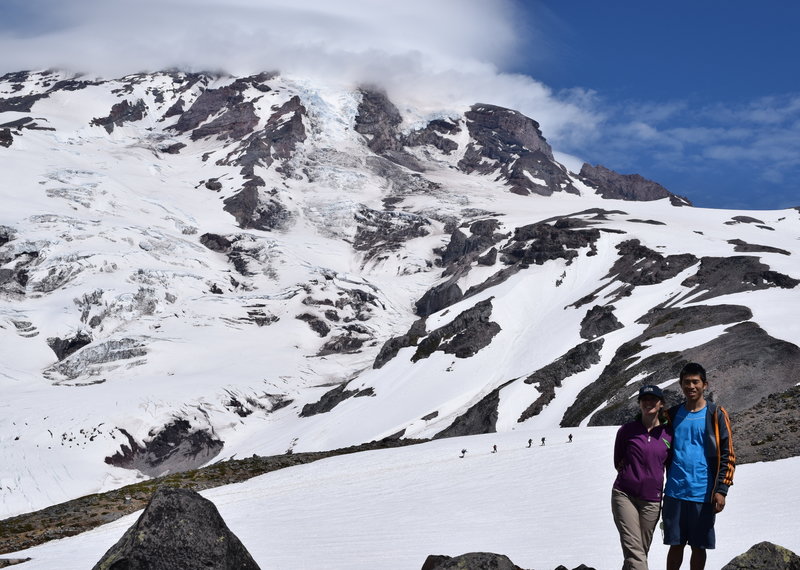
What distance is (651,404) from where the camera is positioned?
483 inches

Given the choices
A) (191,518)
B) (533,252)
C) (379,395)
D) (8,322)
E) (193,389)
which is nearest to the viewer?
(191,518)

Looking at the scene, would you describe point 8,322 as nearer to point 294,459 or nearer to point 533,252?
point 533,252

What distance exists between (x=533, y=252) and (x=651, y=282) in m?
46.5

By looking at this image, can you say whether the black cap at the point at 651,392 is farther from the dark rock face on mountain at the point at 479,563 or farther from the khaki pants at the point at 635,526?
the dark rock face on mountain at the point at 479,563

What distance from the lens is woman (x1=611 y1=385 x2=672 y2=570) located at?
12.2 metres

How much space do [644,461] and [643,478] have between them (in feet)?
0.89

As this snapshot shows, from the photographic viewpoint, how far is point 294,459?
53938 mm

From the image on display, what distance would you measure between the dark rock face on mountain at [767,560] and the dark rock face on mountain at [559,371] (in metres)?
72.3

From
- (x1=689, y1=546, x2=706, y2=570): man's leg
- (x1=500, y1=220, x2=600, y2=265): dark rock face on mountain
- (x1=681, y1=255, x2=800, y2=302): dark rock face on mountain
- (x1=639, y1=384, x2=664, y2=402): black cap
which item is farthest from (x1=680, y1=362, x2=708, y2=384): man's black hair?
(x1=500, y1=220, x2=600, y2=265): dark rock face on mountain

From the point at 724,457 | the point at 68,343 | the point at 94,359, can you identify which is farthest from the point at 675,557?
the point at 68,343

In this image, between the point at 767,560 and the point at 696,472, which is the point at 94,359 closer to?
the point at 696,472

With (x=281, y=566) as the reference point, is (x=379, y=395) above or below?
above

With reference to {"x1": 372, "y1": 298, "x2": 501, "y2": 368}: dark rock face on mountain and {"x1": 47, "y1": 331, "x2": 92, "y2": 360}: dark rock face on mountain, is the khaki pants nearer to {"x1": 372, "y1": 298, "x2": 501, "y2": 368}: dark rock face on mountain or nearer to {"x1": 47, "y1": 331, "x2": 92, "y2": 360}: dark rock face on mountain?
{"x1": 372, "y1": 298, "x2": 501, "y2": 368}: dark rock face on mountain

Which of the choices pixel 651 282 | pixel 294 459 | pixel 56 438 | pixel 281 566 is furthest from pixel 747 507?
pixel 56 438
